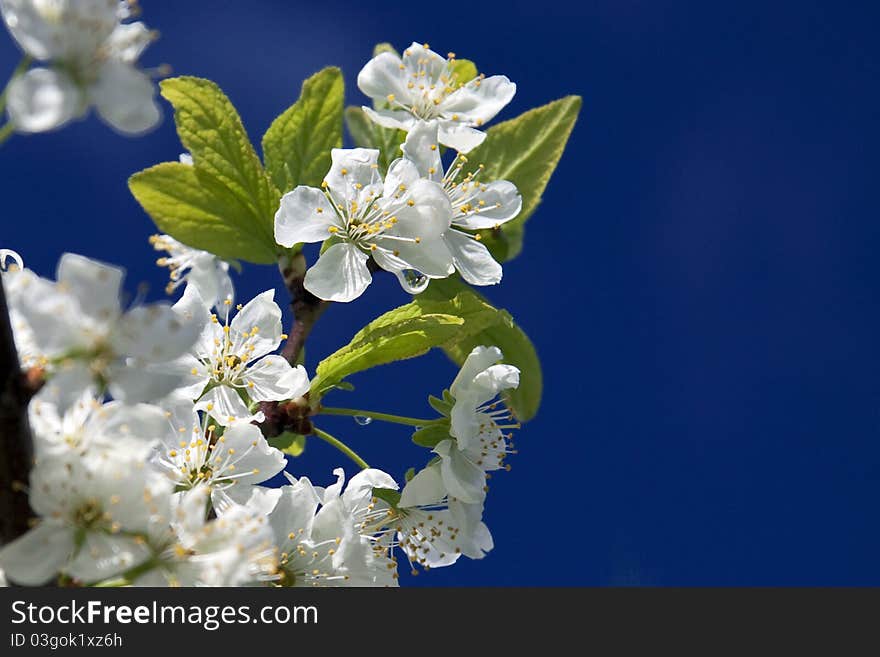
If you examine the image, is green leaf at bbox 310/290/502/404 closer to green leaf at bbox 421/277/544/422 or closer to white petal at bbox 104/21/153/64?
green leaf at bbox 421/277/544/422

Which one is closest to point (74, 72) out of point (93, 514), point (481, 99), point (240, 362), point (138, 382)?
point (138, 382)

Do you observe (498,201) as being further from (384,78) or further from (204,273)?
(204,273)

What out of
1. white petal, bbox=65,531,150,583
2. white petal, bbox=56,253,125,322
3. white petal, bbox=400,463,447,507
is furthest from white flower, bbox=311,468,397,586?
white petal, bbox=56,253,125,322

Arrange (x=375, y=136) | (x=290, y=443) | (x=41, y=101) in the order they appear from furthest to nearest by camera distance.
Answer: (x=375, y=136) < (x=290, y=443) < (x=41, y=101)

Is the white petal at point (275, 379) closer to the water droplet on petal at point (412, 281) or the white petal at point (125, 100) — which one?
the water droplet on petal at point (412, 281)

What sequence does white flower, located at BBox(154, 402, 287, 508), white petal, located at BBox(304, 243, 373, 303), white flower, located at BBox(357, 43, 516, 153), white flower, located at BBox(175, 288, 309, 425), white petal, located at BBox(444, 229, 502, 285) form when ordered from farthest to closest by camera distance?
1. white flower, located at BBox(357, 43, 516, 153)
2. white petal, located at BBox(444, 229, 502, 285)
3. white petal, located at BBox(304, 243, 373, 303)
4. white flower, located at BBox(175, 288, 309, 425)
5. white flower, located at BBox(154, 402, 287, 508)

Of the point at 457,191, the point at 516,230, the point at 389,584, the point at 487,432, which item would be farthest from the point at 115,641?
the point at 516,230
